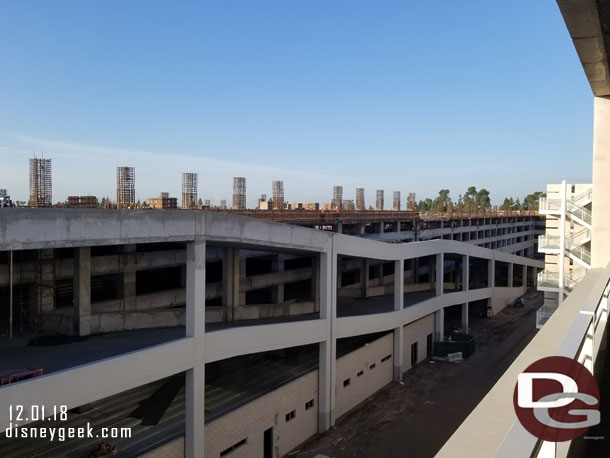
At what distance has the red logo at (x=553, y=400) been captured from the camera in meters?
2.26

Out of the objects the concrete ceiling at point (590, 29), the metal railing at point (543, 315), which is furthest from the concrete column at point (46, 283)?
the metal railing at point (543, 315)

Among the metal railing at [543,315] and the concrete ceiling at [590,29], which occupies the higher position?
the concrete ceiling at [590,29]

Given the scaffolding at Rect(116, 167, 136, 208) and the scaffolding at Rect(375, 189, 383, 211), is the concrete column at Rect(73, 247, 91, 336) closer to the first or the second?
the scaffolding at Rect(116, 167, 136, 208)

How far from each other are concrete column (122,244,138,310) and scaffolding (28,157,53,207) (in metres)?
6.90

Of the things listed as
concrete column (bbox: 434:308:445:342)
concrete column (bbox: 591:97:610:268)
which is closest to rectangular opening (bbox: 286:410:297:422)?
concrete column (bbox: 591:97:610:268)

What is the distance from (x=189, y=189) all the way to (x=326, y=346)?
47.5ft

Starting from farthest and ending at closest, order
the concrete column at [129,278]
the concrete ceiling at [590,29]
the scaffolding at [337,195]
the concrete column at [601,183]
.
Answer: the scaffolding at [337,195], the concrete column at [129,278], the concrete column at [601,183], the concrete ceiling at [590,29]

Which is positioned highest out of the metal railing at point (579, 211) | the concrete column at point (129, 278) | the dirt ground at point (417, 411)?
the metal railing at point (579, 211)

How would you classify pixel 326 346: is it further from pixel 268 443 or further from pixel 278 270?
pixel 278 270

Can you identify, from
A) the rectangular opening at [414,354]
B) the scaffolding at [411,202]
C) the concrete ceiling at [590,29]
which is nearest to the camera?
the concrete ceiling at [590,29]

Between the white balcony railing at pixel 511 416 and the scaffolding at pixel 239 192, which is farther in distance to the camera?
the scaffolding at pixel 239 192

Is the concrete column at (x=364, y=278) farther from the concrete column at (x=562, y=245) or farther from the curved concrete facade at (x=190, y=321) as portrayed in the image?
the concrete column at (x=562, y=245)

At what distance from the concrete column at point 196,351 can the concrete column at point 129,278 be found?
579cm

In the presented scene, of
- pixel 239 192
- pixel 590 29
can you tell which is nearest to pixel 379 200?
pixel 239 192
